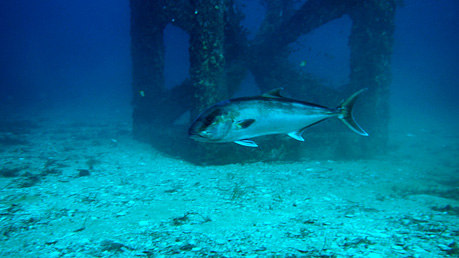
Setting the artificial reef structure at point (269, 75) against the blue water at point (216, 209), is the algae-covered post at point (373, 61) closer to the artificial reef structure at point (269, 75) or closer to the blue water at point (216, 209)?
the artificial reef structure at point (269, 75)

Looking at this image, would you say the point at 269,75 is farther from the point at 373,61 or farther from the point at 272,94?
the point at 272,94

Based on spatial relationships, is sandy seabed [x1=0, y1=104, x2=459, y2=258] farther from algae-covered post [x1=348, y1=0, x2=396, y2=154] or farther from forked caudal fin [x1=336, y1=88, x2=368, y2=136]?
algae-covered post [x1=348, y1=0, x2=396, y2=154]

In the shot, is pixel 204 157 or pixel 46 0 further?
pixel 46 0

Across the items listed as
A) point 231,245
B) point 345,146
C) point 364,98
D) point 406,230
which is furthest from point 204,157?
point 364,98

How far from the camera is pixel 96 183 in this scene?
5.70 m

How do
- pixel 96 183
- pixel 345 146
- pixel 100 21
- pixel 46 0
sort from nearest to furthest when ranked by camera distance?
1. pixel 96 183
2. pixel 345 146
3. pixel 46 0
4. pixel 100 21

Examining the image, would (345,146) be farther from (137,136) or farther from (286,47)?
(137,136)

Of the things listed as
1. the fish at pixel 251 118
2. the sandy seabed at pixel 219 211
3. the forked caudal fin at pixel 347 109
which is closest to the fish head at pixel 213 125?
the fish at pixel 251 118

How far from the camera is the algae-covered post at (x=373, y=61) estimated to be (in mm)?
10609

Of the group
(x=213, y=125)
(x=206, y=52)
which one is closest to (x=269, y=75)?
(x=206, y=52)

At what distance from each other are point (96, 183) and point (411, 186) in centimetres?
855

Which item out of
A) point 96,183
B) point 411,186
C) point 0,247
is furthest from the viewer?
point 411,186

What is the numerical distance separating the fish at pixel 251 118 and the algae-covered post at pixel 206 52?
534cm

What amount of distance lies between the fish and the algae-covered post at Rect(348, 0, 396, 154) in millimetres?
9979
